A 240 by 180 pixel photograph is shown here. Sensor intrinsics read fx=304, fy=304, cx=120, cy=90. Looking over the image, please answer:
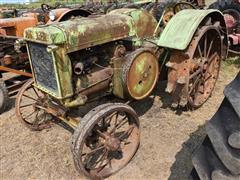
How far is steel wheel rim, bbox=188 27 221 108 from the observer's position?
391 centimetres

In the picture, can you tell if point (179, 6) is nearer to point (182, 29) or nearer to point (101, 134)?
point (182, 29)

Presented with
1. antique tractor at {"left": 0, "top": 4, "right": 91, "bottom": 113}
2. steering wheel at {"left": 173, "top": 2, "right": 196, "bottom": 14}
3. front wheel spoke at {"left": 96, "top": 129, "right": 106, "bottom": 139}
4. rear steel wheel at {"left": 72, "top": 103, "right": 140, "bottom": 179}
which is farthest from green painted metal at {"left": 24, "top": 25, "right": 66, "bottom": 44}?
steering wheel at {"left": 173, "top": 2, "right": 196, "bottom": 14}

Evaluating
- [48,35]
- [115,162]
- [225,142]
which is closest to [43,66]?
[48,35]

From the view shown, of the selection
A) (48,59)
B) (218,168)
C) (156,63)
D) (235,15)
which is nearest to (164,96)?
(156,63)

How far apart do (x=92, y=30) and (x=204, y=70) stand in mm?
1804

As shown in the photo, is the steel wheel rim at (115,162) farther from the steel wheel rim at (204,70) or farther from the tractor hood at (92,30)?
the steel wheel rim at (204,70)

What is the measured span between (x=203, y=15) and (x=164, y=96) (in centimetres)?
138

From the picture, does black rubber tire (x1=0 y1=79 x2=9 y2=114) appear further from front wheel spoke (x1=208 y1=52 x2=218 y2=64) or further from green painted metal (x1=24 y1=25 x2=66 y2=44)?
front wheel spoke (x1=208 y1=52 x2=218 y2=64)

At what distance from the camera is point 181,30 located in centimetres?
348

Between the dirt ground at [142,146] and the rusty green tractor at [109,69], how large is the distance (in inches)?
6.7

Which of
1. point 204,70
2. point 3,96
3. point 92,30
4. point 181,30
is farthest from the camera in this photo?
point 3,96

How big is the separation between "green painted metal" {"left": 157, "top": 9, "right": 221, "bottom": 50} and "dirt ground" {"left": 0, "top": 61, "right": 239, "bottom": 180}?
1.03 meters

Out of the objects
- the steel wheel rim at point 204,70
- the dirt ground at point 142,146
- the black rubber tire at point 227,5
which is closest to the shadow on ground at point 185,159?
the dirt ground at point 142,146

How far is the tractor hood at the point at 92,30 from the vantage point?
2.87m
